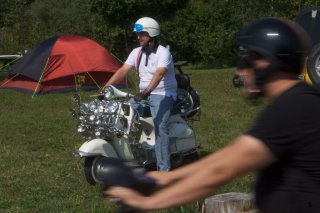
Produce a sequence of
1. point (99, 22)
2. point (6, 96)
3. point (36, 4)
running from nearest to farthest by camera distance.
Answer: point (6, 96)
point (99, 22)
point (36, 4)

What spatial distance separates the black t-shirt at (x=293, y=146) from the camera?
2539 mm

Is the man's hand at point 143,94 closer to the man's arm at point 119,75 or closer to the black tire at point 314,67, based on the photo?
the man's arm at point 119,75

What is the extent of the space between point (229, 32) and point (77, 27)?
29.9ft

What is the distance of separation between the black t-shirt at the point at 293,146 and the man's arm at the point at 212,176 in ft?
0.16

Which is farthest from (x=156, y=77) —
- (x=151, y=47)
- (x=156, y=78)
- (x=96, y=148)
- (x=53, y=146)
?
(x=53, y=146)

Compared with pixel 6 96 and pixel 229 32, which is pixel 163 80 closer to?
pixel 6 96

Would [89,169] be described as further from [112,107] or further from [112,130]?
[112,107]

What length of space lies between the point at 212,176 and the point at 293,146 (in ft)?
0.99

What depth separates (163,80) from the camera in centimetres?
806

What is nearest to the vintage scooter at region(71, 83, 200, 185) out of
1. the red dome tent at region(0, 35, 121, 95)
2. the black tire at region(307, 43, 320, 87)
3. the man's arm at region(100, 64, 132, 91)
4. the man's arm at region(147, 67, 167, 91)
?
the man's arm at region(100, 64, 132, 91)

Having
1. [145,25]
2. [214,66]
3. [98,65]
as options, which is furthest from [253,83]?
[214,66]

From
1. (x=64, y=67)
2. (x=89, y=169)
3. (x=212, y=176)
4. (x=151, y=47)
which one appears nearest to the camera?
(x=212, y=176)

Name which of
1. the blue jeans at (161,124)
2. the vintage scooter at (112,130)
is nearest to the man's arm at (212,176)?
the vintage scooter at (112,130)

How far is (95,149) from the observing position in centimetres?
778
